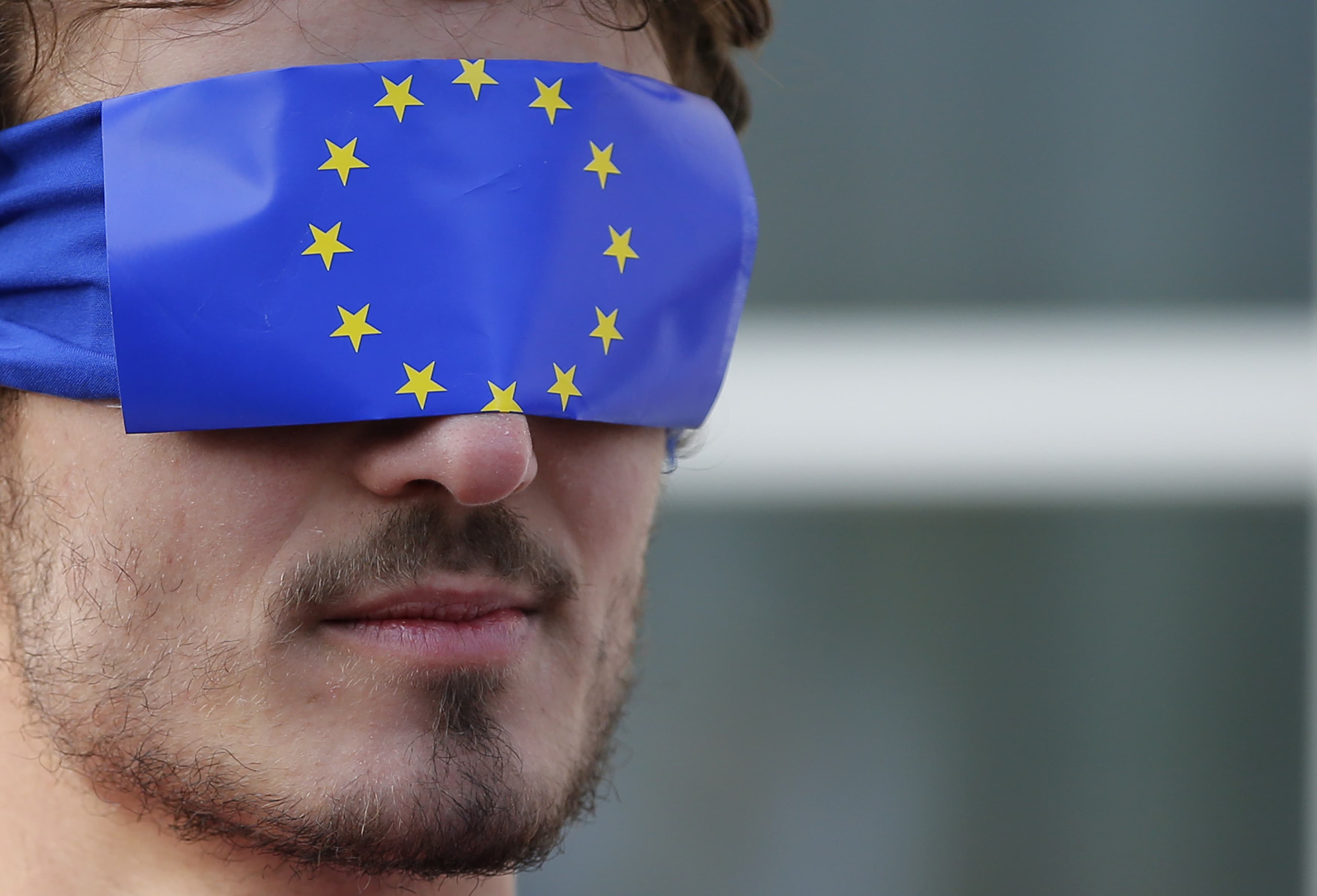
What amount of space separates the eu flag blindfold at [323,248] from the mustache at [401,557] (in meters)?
0.15

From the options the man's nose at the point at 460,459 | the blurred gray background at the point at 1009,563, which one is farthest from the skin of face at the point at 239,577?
the blurred gray background at the point at 1009,563

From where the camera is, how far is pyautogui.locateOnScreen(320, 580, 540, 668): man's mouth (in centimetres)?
172

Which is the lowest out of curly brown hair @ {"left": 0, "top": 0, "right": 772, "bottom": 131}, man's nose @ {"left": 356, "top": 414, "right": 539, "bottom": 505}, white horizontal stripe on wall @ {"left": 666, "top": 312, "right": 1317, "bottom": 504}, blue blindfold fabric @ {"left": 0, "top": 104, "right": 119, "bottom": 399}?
man's nose @ {"left": 356, "top": 414, "right": 539, "bottom": 505}

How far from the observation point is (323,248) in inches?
65.1

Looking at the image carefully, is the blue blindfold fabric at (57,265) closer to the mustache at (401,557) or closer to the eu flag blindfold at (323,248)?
the eu flag blindfold at (323,248)

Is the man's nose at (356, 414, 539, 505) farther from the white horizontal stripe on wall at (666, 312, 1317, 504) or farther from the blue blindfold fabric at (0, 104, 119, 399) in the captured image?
the white horizontal stripe on wall at (666, 312, 1317, 504)

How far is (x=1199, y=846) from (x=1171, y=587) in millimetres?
974

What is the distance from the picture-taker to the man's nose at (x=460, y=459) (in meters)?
1.64

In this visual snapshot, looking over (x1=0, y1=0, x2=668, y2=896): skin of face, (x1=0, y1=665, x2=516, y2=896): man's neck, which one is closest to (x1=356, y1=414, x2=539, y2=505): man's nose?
(x1=0, y1=0, x2=668, y2=896): skin of face

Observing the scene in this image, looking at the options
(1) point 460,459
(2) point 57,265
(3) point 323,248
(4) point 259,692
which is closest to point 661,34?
(3) point 323,248

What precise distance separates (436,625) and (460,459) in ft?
0.82

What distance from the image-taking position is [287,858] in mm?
1761

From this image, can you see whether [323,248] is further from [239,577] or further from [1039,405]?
[1039,405]

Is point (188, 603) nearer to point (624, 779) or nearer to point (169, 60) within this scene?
point (169, 60)
